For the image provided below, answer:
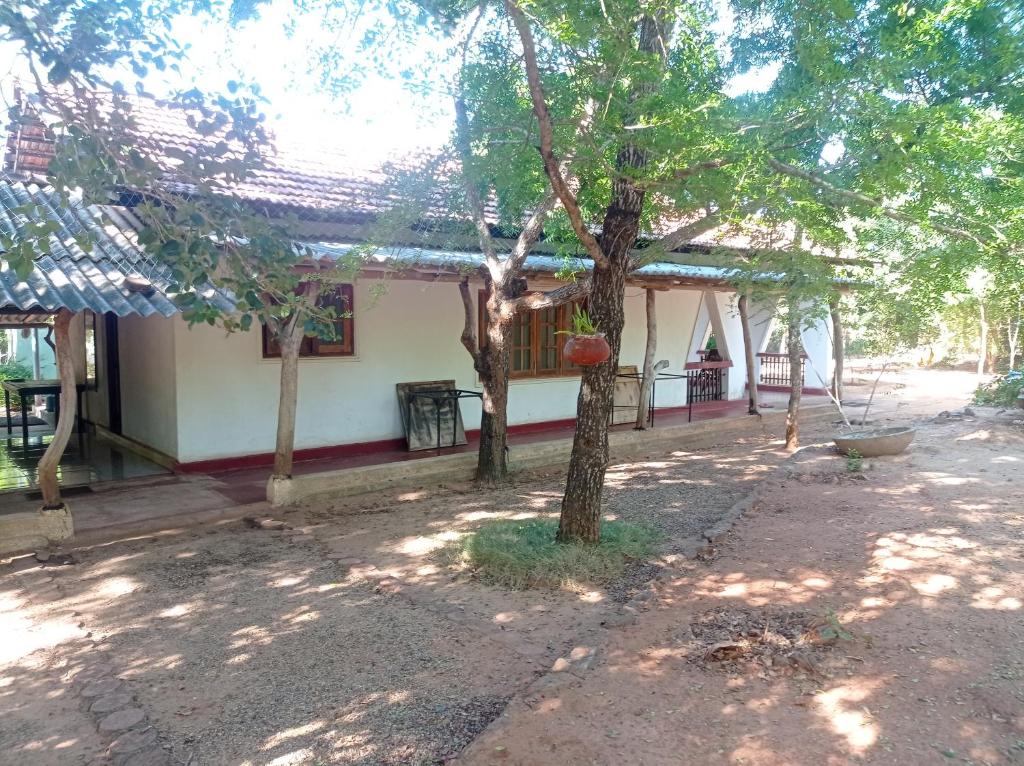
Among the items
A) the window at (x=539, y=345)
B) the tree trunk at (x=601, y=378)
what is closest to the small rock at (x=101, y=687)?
the tree trunk at (x=601, y=378)

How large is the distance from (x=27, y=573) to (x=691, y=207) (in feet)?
17.7

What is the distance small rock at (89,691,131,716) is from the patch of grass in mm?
2330

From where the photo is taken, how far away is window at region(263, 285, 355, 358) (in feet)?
27.8

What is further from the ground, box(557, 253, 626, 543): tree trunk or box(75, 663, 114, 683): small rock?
box(557, 253, 626, 543): tree trunk

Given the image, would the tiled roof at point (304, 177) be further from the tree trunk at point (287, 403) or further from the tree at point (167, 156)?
the tree at point (167, 156)

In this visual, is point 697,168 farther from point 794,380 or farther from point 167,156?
point 794,380

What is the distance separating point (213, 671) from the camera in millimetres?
3838

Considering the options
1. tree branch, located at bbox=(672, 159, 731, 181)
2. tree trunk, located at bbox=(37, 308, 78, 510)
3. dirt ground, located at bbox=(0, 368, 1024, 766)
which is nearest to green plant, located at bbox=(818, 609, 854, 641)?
dirt ground, located at bbox=(0, 368, 1024, 766)

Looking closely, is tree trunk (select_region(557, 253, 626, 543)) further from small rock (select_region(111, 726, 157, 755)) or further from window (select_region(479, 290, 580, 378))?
window (select_region(479, 290, 580, 378))

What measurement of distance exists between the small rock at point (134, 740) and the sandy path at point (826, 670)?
4.63ft

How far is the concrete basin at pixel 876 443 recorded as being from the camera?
366 inches

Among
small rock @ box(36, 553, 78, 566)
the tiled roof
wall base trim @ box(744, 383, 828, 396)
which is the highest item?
the tiled roof

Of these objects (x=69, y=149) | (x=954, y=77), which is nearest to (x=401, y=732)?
(x=69, y=149)

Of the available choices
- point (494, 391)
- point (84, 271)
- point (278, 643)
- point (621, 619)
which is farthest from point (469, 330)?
point (278, 643)
